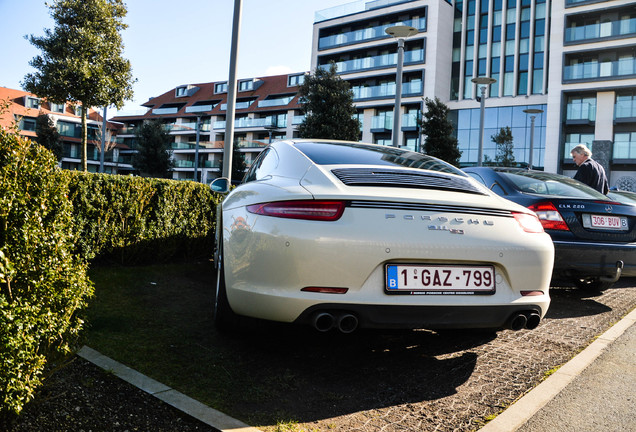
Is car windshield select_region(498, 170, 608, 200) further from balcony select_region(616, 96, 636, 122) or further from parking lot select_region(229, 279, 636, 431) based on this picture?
balcony select_region(616, 96, 636, 122)

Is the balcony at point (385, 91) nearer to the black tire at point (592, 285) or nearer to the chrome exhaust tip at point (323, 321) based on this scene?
the black tire at point (592, 285)

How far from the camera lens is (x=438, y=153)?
2727 centimetres

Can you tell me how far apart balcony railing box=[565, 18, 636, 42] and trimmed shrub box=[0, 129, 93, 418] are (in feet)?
137

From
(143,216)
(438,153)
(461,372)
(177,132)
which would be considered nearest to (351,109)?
(438,153)

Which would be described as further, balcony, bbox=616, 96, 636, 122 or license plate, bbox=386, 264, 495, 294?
balcony, bbox=616, 96, 636, 122

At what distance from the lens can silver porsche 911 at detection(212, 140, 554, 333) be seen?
2.84m

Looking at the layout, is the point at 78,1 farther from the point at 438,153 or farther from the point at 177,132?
the point at 177,132

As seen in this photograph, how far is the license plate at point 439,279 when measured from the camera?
2906mm

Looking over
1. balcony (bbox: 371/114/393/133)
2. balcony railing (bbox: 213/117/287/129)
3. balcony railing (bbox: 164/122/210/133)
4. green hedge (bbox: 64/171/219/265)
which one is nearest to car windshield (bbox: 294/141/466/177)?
green hedge (bbox: 64/171/219/265)

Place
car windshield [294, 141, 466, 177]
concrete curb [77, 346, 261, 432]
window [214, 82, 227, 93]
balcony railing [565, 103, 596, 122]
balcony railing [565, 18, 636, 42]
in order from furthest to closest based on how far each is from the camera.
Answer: window [214, 82, 227, 93] → balcony railing [565, 103, 596, 122] → balcony railing [565, 18, 636, 42] → car windshield [294, 141, 466, 177] → concrete curb [77, 346, 261, 432]

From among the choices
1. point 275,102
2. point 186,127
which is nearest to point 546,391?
point 275,102

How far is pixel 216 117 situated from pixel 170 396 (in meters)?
77.1

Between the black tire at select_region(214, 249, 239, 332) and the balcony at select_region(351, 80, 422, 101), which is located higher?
the balcony at select_region(351, 80, 422, 101)

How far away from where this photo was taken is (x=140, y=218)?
6598 mm
